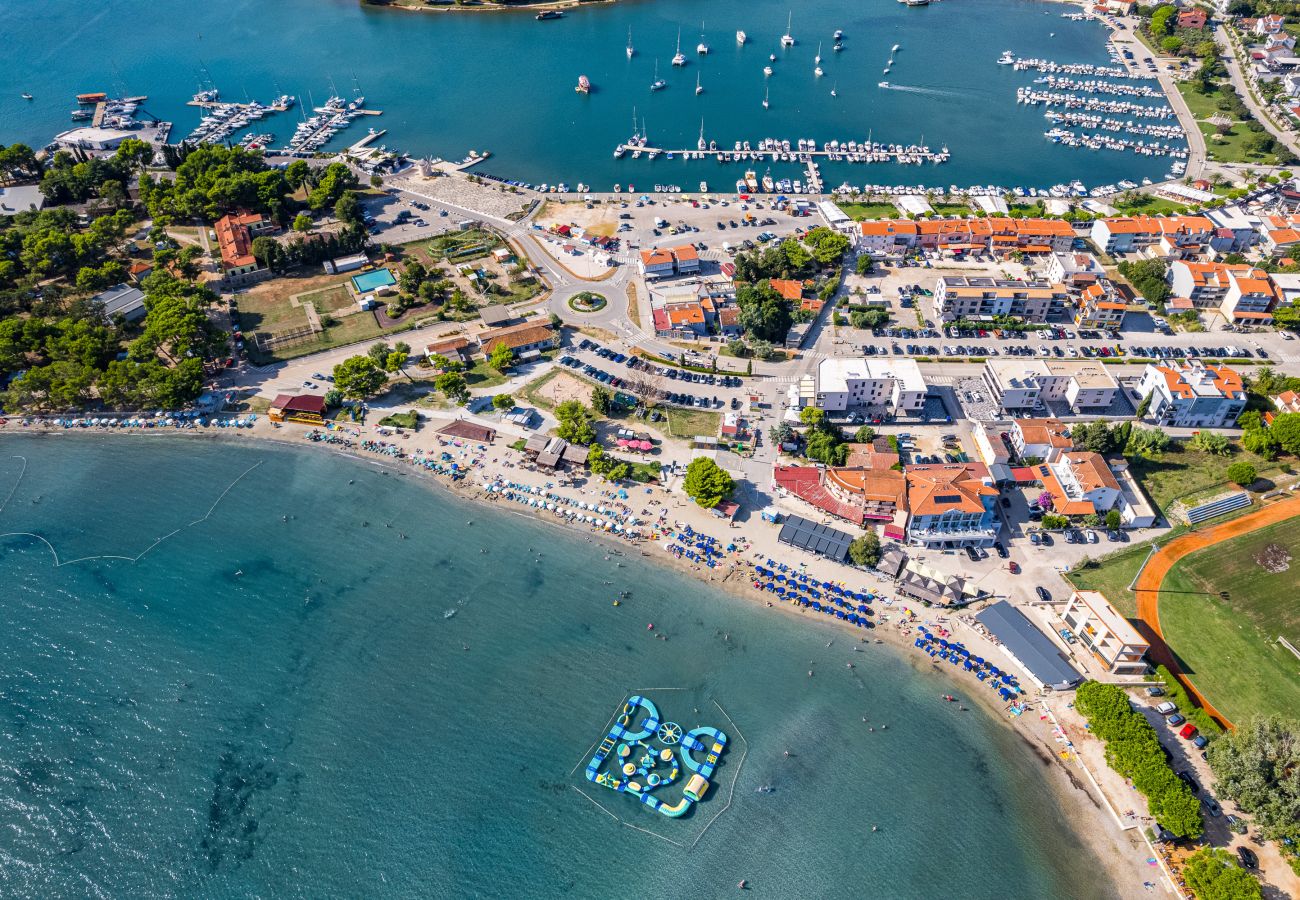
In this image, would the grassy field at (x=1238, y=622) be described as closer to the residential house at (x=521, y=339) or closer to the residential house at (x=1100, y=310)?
the residential house at (x=1100, y=310)

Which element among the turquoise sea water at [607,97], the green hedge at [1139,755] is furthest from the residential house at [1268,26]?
the green hedge at [1139,755]

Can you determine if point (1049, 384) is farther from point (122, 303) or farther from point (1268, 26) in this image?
point (1268, 26)

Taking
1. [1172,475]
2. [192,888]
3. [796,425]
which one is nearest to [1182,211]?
[1172,475]

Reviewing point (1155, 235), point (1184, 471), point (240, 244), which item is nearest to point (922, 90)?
point (1155, 235)

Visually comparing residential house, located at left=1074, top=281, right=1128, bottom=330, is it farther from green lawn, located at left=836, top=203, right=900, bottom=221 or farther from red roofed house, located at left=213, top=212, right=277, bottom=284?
red roofed house, located at left=213, top=212, right=277, bottom=284

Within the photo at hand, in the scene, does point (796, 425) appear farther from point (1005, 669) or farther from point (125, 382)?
point (125, 382)

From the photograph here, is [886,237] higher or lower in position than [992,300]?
higher
